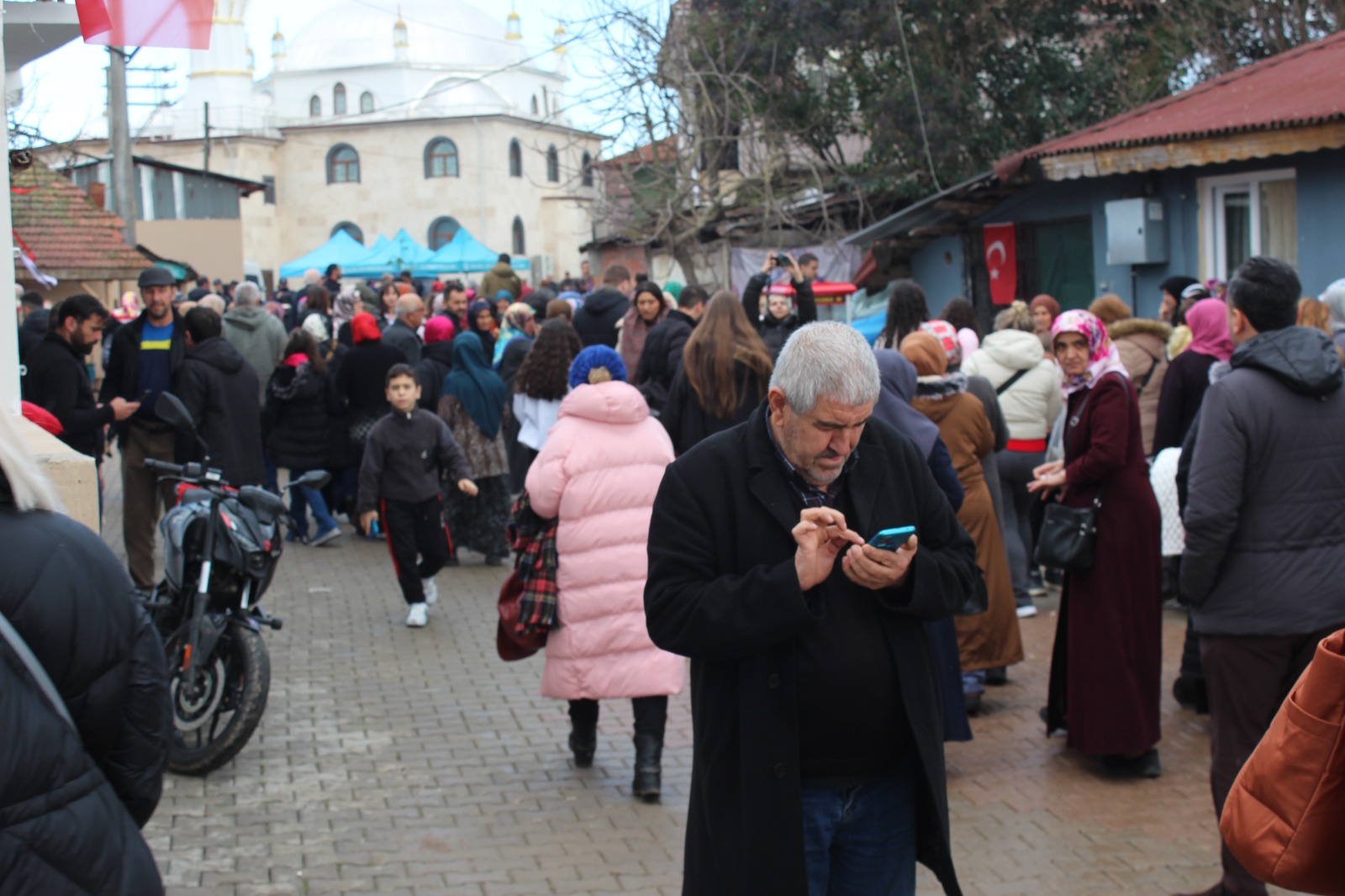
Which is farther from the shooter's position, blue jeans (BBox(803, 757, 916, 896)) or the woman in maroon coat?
the woman in maroon coat

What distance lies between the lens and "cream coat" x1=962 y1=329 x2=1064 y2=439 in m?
8.88

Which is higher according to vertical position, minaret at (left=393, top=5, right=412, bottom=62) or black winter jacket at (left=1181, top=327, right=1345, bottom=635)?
minaret at (left=393, top=5, right=412, bottom=62)

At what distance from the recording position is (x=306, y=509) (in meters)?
12.9

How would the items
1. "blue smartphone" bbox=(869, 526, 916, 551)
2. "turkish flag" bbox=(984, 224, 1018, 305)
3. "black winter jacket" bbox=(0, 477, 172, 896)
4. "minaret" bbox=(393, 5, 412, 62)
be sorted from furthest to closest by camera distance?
"minaret" bbox=(393, 5, 412, 62)
"turkish flag" bbox=(984, 224, 1018, 305)
"blue smartphone" bbox=(869, 526, 916, 551)
"black winter jacket" bbox=(0, 477, 172, 896)

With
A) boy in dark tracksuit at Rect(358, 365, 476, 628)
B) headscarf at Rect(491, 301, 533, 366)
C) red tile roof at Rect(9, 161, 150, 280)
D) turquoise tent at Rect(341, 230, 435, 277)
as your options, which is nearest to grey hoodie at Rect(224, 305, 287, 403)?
headscarf at Rect(491, 301, 533, 366)

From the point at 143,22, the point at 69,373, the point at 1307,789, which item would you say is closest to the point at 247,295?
the point at 69,373

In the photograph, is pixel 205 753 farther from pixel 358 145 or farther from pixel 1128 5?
pixel 358 145

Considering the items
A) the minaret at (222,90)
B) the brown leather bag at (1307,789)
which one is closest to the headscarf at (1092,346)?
the brown leather bag at (1307,789)

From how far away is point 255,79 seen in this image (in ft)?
283

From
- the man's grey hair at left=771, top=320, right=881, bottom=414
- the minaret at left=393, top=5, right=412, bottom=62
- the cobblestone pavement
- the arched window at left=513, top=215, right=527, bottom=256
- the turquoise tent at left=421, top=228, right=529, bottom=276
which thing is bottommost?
the cobblestone pavement

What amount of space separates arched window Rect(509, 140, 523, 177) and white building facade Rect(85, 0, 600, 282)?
0.07m

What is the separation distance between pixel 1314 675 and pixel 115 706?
2.18m

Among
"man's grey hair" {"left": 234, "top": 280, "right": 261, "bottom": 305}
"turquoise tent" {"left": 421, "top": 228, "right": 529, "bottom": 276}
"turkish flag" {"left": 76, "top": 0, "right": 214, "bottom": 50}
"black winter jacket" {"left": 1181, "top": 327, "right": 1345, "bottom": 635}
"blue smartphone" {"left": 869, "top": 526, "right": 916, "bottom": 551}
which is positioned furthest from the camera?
"turquoise tent" {"left": 421, "top": 228, "right": 529, "bottom": 276}

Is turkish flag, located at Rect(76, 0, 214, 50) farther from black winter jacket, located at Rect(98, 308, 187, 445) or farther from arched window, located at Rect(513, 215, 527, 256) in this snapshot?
arched window, located at Rect(513, 215, 527, 256)
